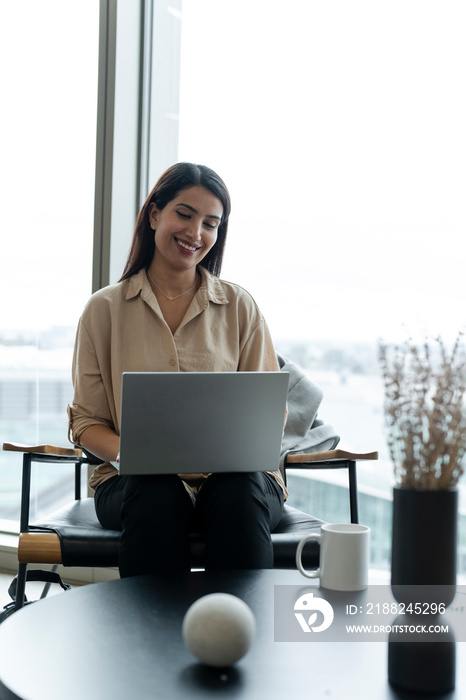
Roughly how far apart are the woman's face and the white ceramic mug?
3.25 feet

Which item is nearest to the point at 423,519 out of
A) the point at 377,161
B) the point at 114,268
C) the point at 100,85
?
the point at 377,161

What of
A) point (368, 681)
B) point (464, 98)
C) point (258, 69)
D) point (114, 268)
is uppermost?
point (258, 69)

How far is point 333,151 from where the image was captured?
7.75 ft

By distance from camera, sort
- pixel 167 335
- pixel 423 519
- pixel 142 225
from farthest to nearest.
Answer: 1. pixel 142 225
2. pixel 167 335
3. pixel 423 519

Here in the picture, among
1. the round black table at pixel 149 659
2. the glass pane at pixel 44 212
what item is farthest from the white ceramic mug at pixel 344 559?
the glass pane at pixel 44 212

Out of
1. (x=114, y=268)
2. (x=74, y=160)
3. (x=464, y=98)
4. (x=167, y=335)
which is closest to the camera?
(x=167, y=335)

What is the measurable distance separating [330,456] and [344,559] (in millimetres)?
660

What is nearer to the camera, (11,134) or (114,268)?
(114,268)

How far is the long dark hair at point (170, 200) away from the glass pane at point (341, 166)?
1.38 ft

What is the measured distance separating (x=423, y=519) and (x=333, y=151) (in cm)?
174

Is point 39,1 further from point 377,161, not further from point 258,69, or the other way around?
point 377,161

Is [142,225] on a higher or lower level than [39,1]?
lower

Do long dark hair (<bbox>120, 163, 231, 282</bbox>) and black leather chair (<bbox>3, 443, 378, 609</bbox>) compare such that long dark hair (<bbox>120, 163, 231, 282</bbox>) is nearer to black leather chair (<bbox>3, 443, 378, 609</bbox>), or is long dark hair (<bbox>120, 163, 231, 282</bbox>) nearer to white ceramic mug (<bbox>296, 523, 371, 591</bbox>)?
black leather chair (<bbox>3, 443, 378, 609</bbox>)

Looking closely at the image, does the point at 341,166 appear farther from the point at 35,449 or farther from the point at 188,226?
the point at 35,449
